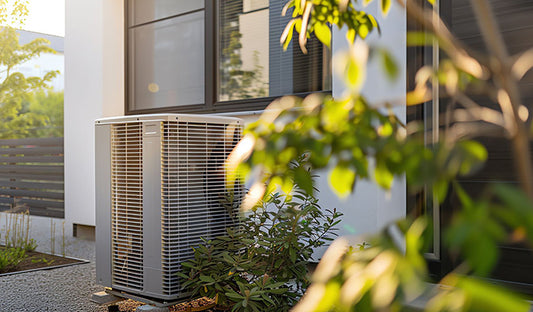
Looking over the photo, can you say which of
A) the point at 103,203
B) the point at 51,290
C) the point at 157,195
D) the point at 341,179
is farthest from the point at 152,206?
the point at 341,179

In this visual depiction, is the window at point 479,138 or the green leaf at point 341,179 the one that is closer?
the green leaf at point 341,179

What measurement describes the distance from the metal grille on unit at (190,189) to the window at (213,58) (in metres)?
1.40

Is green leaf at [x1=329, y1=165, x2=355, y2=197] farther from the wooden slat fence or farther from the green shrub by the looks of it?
the wooden slat fence

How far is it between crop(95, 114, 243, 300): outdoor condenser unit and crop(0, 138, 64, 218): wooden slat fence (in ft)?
16.7

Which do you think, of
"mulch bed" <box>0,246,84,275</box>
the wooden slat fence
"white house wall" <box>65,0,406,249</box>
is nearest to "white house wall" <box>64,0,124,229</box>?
"white house wall" <box>65,0,406,249</box>

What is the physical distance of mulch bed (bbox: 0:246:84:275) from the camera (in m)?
3.95

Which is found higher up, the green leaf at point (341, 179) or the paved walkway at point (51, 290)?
the green leaf at point (341, 179)

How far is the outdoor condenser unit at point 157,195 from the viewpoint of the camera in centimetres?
257

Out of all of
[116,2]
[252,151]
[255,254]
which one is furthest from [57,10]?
[252,151]

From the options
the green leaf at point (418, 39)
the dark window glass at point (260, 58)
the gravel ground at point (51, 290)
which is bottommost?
the gravel ground at point (51, 290)

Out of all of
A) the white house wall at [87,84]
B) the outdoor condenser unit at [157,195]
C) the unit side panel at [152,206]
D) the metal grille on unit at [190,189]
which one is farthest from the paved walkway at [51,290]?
the white house wall at [87,84]

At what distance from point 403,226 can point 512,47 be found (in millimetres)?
2228

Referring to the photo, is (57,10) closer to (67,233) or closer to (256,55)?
(67,233)

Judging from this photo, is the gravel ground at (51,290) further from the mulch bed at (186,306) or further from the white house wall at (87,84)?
the white house wall at (87,84)
